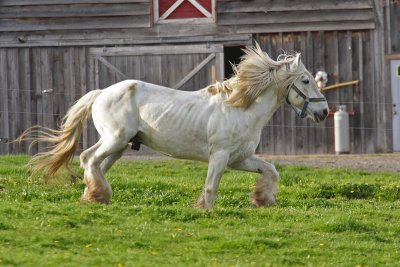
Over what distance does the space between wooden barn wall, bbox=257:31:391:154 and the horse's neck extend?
1135 cm

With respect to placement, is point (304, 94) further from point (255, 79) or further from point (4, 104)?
point (4, 104)

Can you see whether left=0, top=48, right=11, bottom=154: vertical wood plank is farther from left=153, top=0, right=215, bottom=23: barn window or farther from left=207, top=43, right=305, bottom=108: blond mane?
left=207, top=43, right=305, bottom=108: blond mane

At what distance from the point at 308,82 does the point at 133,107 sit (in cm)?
210

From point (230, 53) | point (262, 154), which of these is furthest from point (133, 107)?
point (230, 53)

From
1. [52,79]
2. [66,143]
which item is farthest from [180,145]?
[52,79]

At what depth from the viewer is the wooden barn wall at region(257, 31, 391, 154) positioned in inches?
1017

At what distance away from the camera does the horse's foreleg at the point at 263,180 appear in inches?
566

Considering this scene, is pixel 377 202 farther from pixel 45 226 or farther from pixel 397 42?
pixel 397 42

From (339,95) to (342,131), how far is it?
2.60 feet

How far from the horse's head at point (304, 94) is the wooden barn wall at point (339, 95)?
1130 centimetres

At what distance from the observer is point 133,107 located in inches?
567

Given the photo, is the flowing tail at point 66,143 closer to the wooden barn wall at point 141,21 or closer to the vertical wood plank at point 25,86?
the wooden barn wall at point 141,21

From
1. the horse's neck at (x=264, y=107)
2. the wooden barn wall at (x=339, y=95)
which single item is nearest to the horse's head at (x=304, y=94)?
the horse's neck at (x=264, y=107)

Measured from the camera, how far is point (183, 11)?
26.4 metres
